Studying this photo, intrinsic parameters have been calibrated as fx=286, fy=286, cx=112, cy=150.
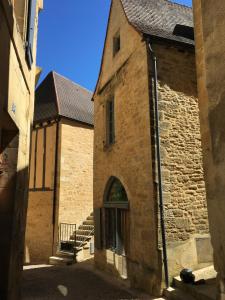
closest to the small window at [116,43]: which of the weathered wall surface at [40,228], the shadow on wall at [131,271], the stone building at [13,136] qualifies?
the stone building at [13,136]

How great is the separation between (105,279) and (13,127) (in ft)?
19.4

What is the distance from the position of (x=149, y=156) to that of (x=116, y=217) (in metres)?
2.46

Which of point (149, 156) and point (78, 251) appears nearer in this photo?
point (149, 156)

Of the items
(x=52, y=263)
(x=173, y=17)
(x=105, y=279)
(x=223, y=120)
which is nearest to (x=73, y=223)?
(x=52, y=263)

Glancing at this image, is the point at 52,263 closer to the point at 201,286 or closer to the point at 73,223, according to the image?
the point at 73,223

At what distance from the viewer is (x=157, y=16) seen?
8.98 m

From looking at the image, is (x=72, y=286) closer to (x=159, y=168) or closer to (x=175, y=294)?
A: (x=175, y=294)

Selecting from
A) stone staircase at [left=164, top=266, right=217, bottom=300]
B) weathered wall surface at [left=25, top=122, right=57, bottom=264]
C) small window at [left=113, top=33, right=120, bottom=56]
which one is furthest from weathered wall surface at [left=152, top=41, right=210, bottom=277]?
weathered wall surface at [left=25, top=122, right=57, bottom=264]

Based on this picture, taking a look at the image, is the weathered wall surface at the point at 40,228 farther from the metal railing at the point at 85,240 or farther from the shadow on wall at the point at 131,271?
the shadow on wall at the point at 131,271

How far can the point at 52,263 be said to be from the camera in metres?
10.7

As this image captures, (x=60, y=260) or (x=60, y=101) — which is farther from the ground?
(x=60, y=101)

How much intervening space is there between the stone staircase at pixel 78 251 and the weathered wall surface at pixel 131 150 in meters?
1.47

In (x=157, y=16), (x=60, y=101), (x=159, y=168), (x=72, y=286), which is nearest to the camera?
(x=159, y=168)

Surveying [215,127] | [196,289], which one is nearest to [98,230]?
[196,289]
